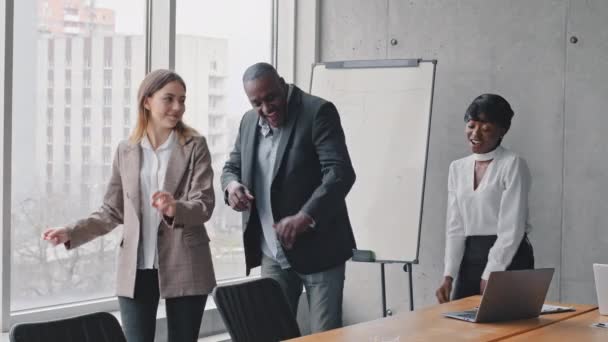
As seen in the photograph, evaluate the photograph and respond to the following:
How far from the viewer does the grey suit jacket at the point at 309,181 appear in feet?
13.1

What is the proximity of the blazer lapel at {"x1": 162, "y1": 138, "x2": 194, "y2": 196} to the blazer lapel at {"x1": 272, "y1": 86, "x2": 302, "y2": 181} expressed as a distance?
0.43 meters

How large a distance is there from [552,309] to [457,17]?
124 inches

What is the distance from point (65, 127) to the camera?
206 inches

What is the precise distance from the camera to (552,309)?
3.67 metres

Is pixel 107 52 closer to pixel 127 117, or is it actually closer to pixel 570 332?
pixel 127 117

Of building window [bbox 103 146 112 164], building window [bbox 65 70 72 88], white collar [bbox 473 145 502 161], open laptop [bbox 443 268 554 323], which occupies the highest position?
building window [bbox 65 70 72 88]

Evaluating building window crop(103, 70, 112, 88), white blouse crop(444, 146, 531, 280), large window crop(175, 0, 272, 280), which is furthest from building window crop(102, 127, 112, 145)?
white blouse crop(444, 146, 531, 280)

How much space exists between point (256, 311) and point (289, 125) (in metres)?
1.10

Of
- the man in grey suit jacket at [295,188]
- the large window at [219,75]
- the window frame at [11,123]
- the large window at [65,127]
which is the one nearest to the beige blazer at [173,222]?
the man in grey suit jacket at [295,188]

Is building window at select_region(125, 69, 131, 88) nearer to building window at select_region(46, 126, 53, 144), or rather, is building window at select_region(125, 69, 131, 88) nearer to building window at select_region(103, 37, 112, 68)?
building window at select_region(103, 37, 112, 68)

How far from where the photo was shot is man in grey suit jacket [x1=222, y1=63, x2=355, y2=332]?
3990mm

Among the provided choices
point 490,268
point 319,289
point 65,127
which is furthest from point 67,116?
point 490,268

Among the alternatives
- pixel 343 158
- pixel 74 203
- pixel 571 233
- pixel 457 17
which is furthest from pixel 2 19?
pixel 571 233

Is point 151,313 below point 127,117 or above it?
below
